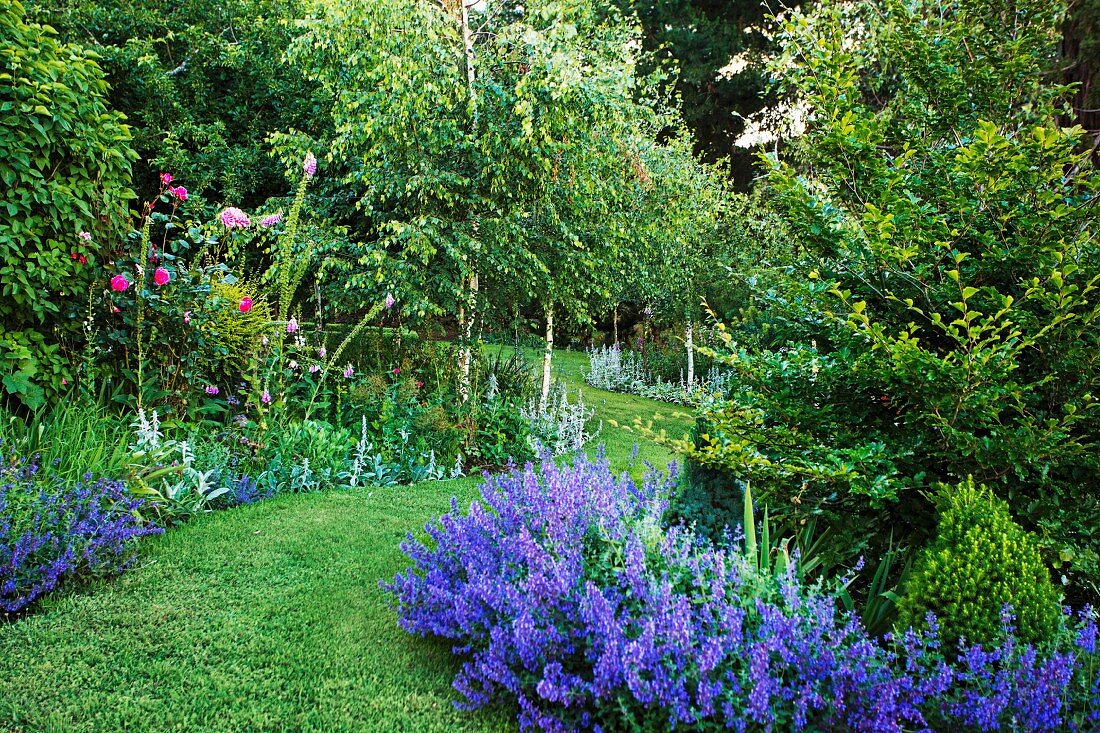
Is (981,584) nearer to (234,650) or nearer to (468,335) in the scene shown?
(234,650)

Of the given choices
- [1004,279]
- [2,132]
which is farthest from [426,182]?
[1004,279]

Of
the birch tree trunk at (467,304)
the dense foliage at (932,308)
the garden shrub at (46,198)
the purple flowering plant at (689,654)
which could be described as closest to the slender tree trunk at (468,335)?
the birch tree trunk at (467,304)

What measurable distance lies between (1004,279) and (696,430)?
1.55 metres

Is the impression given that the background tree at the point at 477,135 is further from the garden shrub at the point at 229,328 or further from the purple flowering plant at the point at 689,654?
the purple flowering plant at the point at 689,654

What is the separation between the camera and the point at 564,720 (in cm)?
194

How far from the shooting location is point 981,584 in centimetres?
200

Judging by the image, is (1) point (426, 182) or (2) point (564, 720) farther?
(1) point (426, 182)

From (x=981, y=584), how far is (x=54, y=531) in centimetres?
357

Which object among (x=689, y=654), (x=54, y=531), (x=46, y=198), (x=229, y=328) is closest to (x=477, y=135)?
(x=229, y=328)

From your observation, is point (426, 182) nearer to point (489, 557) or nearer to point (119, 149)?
point (119, 149)

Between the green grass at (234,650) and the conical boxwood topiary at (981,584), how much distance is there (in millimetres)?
1440

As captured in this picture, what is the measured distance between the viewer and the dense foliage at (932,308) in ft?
7.72

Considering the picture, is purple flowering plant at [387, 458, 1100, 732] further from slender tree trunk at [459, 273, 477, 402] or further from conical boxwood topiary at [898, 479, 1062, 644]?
slender tree trunk at [459, 273, 477, 402]

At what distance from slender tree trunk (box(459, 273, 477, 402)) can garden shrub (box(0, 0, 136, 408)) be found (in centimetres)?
271
